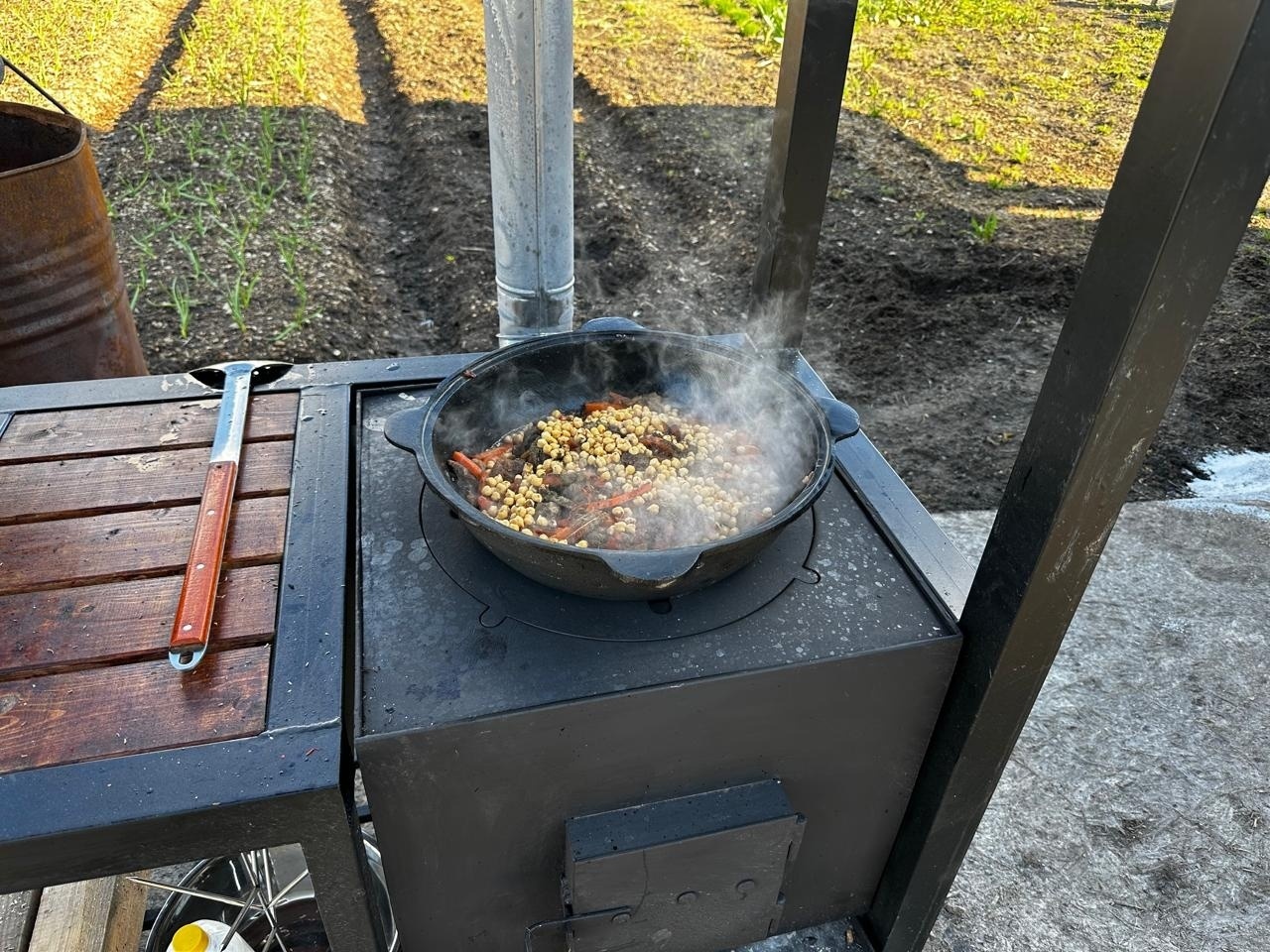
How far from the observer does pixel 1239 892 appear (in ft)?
7.19

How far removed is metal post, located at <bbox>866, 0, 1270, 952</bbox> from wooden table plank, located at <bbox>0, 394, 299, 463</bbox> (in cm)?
150

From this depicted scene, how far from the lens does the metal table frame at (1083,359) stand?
96cm

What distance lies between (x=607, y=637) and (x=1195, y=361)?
441 cm

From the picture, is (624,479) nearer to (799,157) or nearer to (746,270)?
(799,157)

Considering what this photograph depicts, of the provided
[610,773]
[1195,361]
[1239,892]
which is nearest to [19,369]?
[610,773]

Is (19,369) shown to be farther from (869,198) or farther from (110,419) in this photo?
(869,198)

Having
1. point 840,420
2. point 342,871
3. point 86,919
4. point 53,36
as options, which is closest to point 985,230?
point 840,420

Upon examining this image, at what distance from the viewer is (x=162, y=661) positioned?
133 centimetres

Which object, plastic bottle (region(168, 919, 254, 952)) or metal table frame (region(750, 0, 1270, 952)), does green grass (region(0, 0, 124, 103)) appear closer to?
plastic bottle (region(168, 919, 254, 952))

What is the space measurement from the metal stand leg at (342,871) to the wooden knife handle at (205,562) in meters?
0.31

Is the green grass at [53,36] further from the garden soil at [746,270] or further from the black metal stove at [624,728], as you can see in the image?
the black metal stove at [624,728]

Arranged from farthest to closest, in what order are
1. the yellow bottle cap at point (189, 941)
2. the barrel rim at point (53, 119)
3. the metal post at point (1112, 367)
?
the barrel rim at point (53, 119) < the yellow bottle cap at point (189, 941) < the metal post at point (1112, 367)

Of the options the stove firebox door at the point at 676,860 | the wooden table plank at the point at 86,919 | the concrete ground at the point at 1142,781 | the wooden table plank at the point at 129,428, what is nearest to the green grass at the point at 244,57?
the wooden table plank at the point at 129,428

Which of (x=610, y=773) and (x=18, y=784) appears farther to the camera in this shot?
(x=610, y=773)
